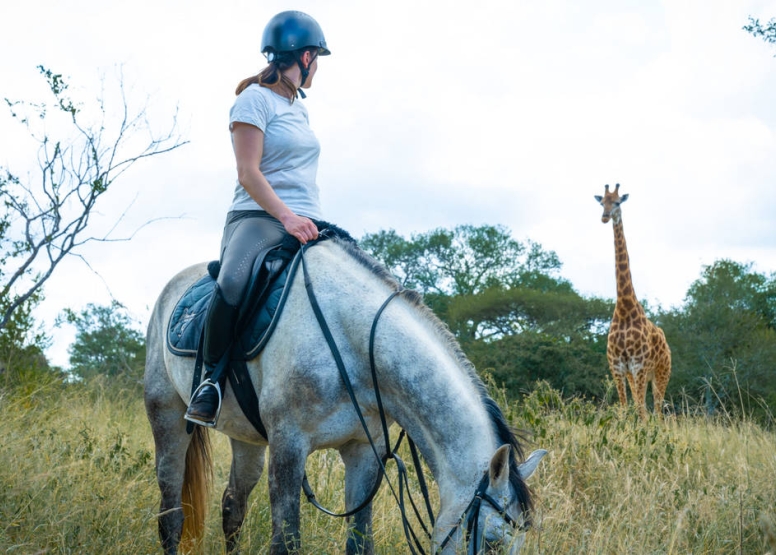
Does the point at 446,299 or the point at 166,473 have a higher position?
the point at 446,299

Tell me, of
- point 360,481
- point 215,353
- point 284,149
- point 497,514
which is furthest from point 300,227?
point 497,514

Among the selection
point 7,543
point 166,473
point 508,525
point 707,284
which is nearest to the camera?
point 508,525

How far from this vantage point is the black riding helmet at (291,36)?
3832 mm

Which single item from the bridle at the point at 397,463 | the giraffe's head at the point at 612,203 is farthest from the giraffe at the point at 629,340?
the bridle at the point at 397,463

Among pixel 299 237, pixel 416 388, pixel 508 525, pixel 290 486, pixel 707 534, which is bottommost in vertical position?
pixel 707 534

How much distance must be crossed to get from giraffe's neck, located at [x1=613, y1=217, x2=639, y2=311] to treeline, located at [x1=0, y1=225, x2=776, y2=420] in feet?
6.03

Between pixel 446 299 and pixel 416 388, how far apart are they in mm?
23413

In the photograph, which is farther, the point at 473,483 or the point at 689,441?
the point at 689,441

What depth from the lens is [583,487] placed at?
579cm

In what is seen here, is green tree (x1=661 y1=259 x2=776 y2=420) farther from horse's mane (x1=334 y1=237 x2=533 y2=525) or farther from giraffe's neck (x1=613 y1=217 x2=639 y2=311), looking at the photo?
horse's mane (x1=334 y1=237 x2=533 y2=525)

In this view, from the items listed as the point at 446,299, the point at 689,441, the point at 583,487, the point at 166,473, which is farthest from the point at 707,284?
the point at 166,473

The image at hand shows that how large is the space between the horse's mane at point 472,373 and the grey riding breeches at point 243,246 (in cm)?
32

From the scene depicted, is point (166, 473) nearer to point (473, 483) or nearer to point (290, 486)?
point (290, 486)

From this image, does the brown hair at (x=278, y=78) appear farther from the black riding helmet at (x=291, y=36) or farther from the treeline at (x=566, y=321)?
the treeline at (x=566, y=321)
